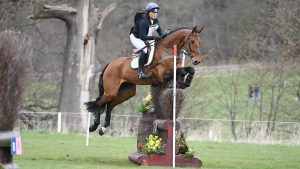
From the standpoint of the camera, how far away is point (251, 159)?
16703 millimetres

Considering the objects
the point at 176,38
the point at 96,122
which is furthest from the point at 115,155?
the point at 176,38

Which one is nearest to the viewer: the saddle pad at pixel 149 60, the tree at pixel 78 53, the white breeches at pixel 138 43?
the saddle pad at pixel 149 60

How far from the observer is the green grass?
13883mm

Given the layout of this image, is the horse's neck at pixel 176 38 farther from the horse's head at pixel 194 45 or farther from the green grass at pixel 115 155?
the green grass at pixel 115 155

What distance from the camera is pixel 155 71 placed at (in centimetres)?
1483

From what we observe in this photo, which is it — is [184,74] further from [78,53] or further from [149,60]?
[78,53]

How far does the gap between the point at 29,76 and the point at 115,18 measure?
1151 inches

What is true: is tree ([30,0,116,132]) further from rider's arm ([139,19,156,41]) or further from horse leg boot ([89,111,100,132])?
rider's arm ([139,19,156,41])

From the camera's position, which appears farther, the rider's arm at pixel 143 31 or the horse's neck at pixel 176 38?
the rider's arm at pixel 143 31

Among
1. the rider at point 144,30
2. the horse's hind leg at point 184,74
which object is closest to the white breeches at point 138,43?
the rider at point 144,30

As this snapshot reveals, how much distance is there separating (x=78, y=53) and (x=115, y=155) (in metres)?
11.8

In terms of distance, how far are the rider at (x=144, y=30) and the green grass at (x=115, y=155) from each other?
2.04 meters

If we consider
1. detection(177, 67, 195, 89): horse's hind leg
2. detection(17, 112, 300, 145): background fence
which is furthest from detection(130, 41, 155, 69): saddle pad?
detection(17, 112, 300, 145): background fence

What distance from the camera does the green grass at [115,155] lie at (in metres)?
13.9
